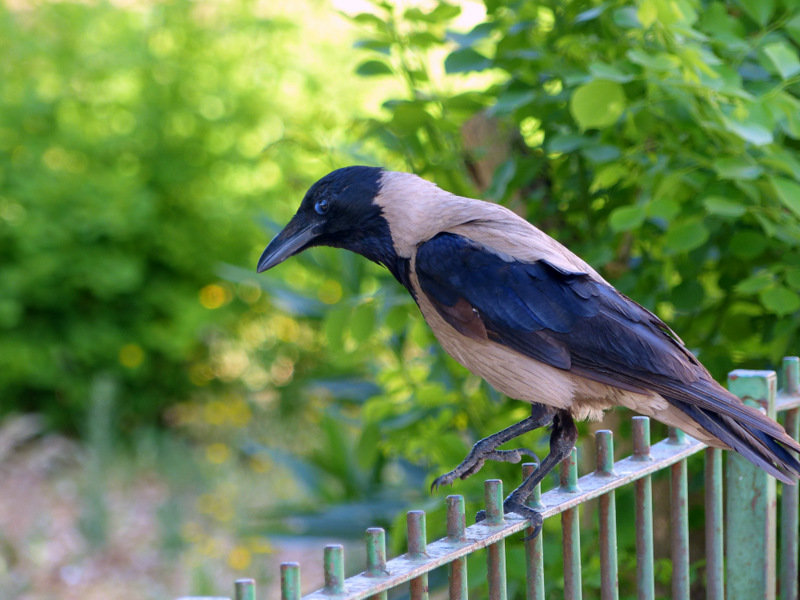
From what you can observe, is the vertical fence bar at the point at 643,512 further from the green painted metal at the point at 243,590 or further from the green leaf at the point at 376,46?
the green leaf at the point at 376,46

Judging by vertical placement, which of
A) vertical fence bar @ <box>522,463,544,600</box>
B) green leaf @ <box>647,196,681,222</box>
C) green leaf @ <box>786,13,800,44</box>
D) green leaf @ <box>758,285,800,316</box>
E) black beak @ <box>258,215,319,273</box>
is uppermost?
green leaf @ <box>786,13,800,44</box>

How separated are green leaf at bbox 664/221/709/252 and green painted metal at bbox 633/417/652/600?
2.41ft

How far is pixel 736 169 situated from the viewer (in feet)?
8.75

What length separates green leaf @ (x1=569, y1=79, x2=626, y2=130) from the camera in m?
2.69

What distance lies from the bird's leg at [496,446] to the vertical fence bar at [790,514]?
30.2 inches

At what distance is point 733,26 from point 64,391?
5.34 meters

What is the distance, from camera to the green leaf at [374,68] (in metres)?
3.44

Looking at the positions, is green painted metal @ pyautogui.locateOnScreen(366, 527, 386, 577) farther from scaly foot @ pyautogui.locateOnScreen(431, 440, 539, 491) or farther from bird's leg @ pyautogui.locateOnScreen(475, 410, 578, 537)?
scaly foot @ pyautogui.locateOnScreen(431, 440, 539, 491)

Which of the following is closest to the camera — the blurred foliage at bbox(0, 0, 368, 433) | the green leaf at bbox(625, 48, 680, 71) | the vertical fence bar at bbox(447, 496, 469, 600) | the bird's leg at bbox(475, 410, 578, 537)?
the vertical fence bar at bbox(447, 496, 469, 600)

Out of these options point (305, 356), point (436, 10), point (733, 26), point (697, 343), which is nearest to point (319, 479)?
point (305, 356)

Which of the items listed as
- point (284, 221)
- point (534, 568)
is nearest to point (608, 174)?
point (534, 568)

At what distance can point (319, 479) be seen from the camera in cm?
586

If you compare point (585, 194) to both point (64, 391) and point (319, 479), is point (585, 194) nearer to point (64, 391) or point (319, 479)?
point (319, 479)

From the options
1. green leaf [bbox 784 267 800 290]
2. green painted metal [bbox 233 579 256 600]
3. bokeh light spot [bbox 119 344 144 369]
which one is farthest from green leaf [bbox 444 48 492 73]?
bokeh light spot [bbox 119 344 144 369]
